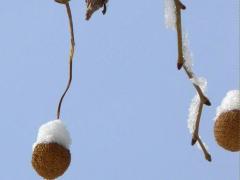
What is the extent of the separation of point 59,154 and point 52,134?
0.18 feet

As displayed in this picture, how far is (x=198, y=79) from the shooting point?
655mm

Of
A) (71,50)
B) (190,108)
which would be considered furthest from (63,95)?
(190,108)

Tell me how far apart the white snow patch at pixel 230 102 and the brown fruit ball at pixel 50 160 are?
224mm

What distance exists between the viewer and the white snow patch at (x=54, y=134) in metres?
0.78

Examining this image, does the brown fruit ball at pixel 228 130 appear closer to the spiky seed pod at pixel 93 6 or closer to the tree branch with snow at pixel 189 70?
the tree branch with snow at pixel 189 70

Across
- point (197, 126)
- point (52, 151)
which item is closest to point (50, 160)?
point (52, 151)

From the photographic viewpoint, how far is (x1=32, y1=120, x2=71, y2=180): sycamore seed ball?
721 mm

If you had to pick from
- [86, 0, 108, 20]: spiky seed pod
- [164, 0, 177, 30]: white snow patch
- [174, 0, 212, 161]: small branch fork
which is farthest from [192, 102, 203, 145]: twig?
[86, 0, 108, 20]: spiky seed pod

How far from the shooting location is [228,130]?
64 cm

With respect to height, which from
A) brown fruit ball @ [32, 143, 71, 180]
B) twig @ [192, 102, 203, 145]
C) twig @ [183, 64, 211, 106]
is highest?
twig @ [183, 64, 211, 106]

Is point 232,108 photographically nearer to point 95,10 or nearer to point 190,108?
point 190,108

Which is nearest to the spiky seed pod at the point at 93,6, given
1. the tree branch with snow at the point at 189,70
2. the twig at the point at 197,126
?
the tree branch with snow at the point at 189,70

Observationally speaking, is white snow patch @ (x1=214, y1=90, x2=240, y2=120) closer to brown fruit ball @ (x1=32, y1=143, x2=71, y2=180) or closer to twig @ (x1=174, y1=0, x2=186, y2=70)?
twig @ (x1=174, y1=0, x2=186, y2=70)

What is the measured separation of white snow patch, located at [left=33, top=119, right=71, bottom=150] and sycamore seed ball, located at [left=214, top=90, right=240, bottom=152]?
0.24 meters
